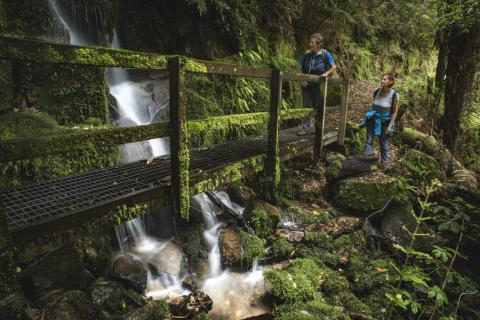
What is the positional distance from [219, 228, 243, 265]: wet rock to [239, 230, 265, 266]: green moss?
0.23ft

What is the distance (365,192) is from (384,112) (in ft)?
5.54

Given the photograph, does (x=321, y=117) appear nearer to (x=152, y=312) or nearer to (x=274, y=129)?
(x=274, y=129)

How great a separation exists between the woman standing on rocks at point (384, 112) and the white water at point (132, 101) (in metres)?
4.40

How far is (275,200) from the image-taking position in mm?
6773

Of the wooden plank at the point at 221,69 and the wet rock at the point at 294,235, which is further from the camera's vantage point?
the wet rock at the point at 294,235

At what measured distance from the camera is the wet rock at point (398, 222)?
19.4 ft

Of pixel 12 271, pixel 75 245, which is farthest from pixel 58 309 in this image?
pixel 12 271

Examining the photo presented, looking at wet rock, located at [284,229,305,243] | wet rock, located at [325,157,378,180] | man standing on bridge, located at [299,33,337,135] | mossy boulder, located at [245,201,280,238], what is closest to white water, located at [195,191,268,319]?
mossy boulder, located at [245,201,280,238]

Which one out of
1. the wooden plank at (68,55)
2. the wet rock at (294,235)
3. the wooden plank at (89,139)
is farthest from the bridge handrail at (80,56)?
the wet rock at (294,235)

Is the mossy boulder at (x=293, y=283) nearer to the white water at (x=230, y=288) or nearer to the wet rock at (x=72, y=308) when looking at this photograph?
the white water at (x=230, y=288)

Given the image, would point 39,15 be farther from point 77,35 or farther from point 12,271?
point 12,271

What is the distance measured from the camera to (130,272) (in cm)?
458

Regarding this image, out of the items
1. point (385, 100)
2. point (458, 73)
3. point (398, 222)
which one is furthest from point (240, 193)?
point (458, 73)

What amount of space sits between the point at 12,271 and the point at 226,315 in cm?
296
